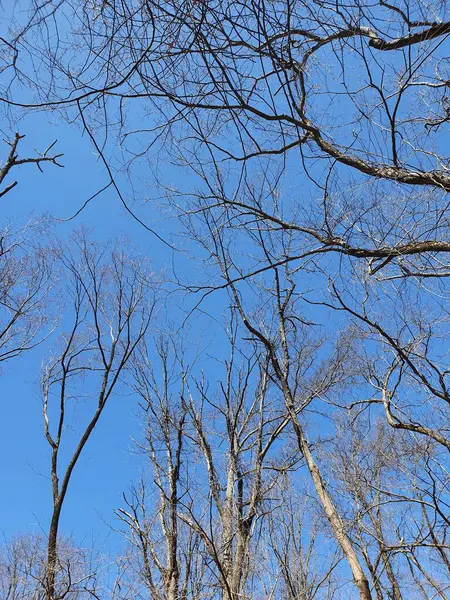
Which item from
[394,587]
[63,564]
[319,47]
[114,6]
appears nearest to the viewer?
[114,6]

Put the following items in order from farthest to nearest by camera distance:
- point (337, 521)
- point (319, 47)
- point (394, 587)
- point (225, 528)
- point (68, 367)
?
1. point (394, 587)
2. point (68, 367)
3. point (225, 528)
4. point (337, 521)
5. point (319, 47)

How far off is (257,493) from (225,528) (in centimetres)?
75

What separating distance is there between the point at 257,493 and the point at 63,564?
307cm

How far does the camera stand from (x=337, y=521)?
405 cm

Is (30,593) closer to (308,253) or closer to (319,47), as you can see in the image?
(308,253)

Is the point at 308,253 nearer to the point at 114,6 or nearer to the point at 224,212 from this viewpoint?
the point at 224,212

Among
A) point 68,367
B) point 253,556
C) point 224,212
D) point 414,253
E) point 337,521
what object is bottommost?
point 337,521

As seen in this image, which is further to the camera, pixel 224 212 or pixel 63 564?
pixel 63 564

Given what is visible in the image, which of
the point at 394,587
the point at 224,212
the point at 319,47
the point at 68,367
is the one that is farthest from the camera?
the point at 394,587

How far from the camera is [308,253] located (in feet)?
10.5

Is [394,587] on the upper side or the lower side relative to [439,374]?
lower

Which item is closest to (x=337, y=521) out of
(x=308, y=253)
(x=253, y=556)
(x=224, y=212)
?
(x=308, y=253)

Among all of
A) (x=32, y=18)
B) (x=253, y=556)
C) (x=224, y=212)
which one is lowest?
(x=253, y=556)

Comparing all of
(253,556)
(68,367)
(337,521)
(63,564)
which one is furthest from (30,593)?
(337,521)
